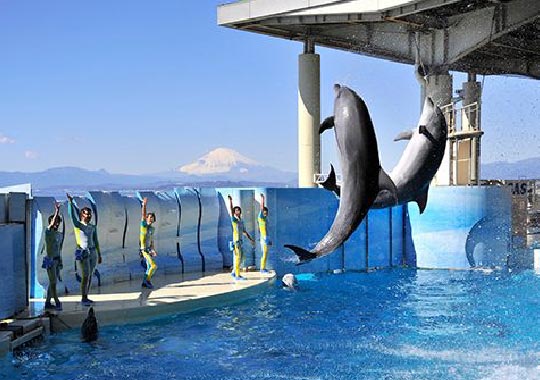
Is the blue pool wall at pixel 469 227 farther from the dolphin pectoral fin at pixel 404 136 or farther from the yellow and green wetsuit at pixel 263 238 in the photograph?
the dolphin pectoral fin at pixel 404 136

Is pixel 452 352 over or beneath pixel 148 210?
beneath

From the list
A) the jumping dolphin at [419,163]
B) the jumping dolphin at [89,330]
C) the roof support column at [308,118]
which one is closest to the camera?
the jumping dolphin at [419,163]

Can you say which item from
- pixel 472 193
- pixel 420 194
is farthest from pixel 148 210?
pixel 420 194

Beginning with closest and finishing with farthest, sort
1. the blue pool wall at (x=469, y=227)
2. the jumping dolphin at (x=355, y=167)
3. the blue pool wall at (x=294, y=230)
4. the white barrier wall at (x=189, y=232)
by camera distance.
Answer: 1. the jumping dolphin at (x=355, y=167)
2. the blue pool wall at (x=294, y=230)
3. the white barrier wall at (x=189, y=232)
4. the blue pool wall at (x=469, y=227)

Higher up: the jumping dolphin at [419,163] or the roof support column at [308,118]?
the roof support column at [308,118]

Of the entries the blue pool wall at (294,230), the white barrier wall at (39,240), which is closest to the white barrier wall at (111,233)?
the blue pool wall at (294,230)

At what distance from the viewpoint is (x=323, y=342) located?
31.6 feet

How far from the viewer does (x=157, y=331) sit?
33.8ft

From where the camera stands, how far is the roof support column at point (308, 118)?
20141mm

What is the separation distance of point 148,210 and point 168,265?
1304 millimetres

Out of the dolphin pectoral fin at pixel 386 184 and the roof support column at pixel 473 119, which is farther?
the roof support column at pixel 473 119

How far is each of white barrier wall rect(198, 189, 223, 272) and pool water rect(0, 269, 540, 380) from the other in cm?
213

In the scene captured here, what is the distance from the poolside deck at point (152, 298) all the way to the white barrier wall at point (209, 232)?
966 mm

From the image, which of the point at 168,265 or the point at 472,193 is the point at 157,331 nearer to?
the point at 168,265
